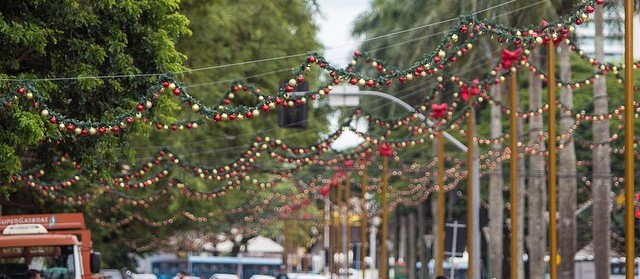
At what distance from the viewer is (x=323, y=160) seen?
136ft

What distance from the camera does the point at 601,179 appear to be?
40.7m

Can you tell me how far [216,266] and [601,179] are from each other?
86.5m

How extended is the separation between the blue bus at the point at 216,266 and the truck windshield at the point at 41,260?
8280cm

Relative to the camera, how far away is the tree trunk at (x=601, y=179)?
133 feet

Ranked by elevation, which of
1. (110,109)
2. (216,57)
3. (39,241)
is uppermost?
(216,57)

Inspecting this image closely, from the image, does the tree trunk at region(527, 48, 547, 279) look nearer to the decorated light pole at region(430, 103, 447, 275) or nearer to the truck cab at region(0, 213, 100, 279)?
the decorated light pole at region(430, 103, 447, 275)

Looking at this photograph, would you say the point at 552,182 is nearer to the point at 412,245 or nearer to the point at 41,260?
the point at 41,260

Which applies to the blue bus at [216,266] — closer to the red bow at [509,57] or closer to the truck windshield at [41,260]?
the truck windshield at [41,260]

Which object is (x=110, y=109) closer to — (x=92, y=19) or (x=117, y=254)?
(x=92, y=19)

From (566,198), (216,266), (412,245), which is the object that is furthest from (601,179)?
(216,266)

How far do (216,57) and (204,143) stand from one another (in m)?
5.23

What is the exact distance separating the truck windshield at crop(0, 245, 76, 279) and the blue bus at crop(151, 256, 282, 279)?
82.8m

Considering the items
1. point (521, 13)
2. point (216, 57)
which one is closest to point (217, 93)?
point (216, 57)

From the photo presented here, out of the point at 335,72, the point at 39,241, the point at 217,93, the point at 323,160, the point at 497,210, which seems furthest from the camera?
the point at 497,210
